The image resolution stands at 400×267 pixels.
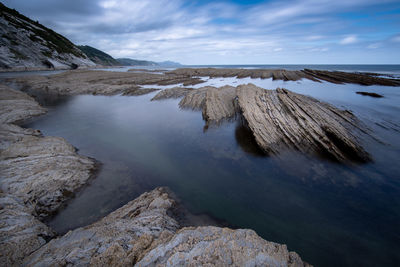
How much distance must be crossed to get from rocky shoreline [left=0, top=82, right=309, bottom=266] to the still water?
75cm

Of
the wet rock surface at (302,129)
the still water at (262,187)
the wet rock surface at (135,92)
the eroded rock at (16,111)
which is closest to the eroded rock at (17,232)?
the still water at (262,187)

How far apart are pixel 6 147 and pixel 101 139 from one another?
3766 mm

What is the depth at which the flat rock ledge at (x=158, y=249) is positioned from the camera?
7.98 ft

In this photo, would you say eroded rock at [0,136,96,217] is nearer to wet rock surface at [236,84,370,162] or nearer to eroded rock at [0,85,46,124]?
eroded rock at [0,85,46,124]

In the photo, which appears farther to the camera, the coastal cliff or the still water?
the coastal cliff

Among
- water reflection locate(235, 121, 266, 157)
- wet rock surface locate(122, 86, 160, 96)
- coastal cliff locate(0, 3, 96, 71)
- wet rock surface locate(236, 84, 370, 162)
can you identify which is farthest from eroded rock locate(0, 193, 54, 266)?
coastal cliff locate(0, 3, 96, 71)

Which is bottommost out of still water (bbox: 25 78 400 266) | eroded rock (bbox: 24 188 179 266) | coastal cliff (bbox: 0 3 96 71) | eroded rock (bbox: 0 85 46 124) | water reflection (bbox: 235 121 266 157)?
still water (bbox: 25 78 400 266)

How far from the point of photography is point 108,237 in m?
2.94

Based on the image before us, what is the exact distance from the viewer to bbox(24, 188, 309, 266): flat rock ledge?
2434 millimetres

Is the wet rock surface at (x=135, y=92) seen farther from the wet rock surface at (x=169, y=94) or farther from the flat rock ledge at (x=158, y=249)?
the flat rock ledge at (x=158, y=249)

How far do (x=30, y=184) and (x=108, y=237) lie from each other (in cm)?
359

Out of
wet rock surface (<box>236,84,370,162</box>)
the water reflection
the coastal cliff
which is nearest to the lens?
wet rock surface (<box>236,84,370,162</box>)

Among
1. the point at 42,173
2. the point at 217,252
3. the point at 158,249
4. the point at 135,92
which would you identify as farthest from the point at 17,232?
the point at 135,92

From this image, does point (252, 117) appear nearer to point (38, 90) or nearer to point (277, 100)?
point (277, 100)
